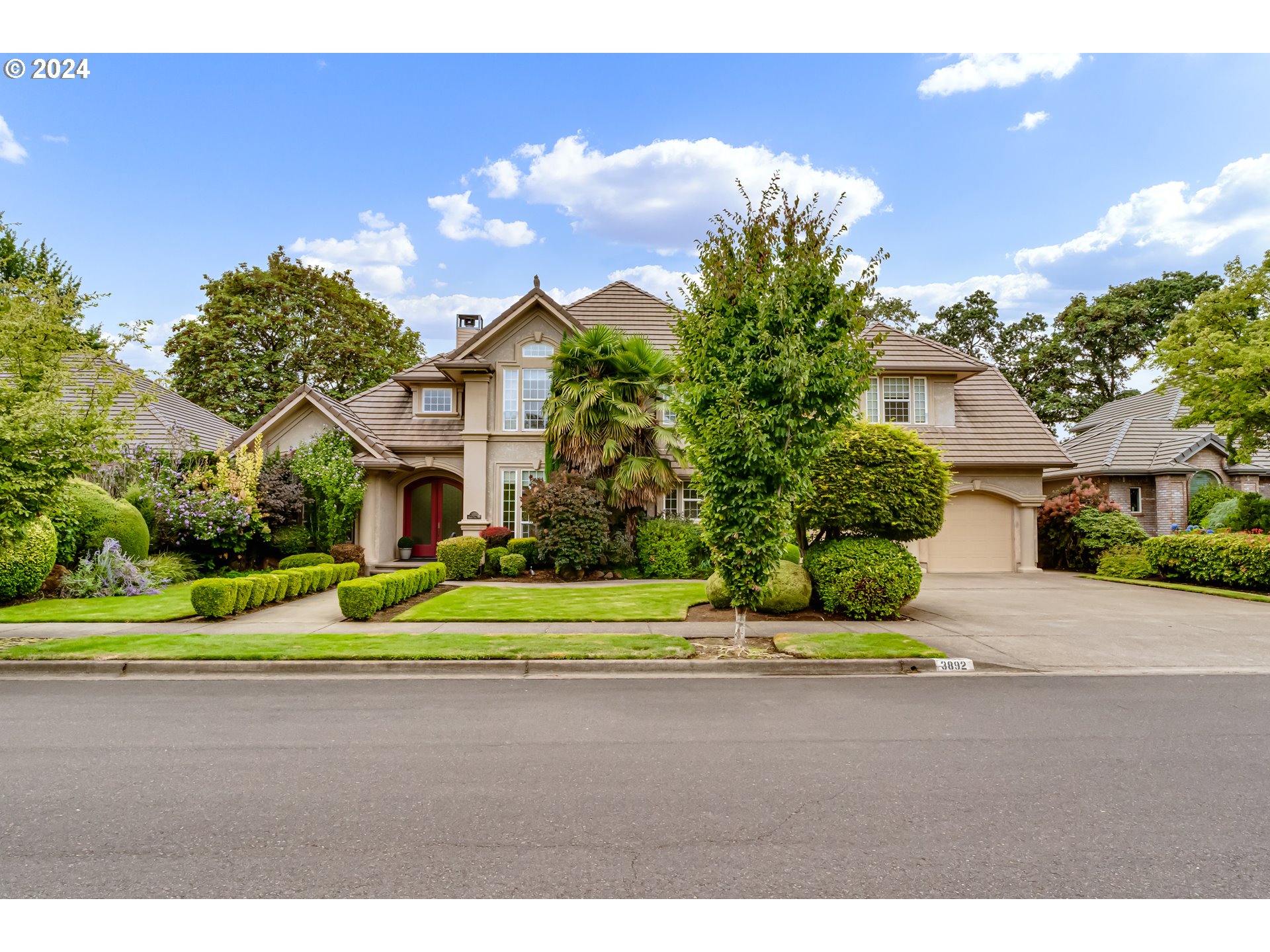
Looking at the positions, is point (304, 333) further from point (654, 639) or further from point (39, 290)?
point (654, 639)

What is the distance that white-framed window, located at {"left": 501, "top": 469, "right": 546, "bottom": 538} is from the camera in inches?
818

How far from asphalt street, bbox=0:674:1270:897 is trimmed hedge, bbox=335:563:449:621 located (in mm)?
4177

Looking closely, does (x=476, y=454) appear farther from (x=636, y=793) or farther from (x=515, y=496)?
(x=636, y=793)

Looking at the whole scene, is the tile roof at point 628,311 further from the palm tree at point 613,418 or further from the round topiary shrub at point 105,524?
the round topiary shrub at point 105,524

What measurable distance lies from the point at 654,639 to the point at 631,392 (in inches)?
412

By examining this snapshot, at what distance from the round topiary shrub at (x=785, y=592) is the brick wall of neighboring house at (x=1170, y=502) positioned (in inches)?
820

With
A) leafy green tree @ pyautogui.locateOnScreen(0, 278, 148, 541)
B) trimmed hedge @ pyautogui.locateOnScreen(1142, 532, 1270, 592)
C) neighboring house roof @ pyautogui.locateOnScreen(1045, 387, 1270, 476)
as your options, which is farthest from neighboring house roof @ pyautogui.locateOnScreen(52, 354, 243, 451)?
neighboring house roof @ pyautogui.locateOnScreen(1045, 387, 1270, 476)

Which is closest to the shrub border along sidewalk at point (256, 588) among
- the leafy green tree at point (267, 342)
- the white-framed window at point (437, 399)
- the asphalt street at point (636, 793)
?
the asphalt street at point (636, 793)

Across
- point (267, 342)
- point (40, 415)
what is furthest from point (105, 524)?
point (267, 342)

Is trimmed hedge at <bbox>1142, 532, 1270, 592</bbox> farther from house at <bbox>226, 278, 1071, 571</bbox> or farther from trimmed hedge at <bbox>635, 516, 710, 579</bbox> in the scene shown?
trimmed hedge at <bbox>635, 516, 710, 579</bbox>

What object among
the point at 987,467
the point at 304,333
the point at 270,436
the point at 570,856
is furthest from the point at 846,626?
the point at 304,333

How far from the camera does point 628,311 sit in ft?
77.5

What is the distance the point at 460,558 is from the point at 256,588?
18.7ft

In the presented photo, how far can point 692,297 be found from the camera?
10000mm
